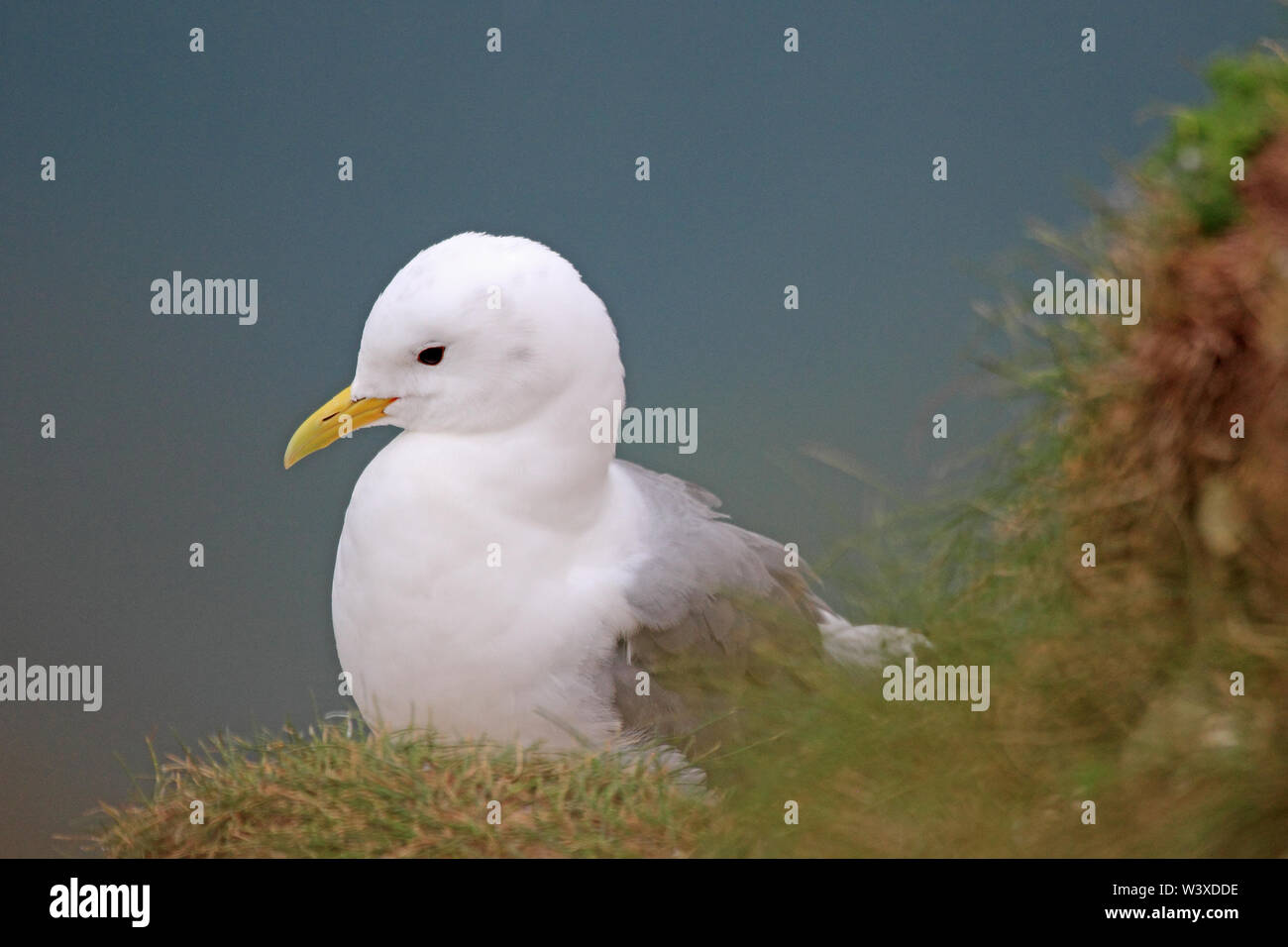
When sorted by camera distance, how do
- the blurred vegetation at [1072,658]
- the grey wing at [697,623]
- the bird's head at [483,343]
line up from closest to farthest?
the blurred vegetation at [1072,658] → the grey wing at [697,623] → the bird's head at [483,343]

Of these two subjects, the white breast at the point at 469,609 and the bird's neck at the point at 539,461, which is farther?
the bird's neck at the point at 539,461

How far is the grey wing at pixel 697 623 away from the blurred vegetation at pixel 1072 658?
0.62 meters

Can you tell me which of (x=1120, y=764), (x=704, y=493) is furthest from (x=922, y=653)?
(x=704, y=493)

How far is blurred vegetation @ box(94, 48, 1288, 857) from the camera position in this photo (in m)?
2.84

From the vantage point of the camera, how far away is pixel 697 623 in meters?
4.78

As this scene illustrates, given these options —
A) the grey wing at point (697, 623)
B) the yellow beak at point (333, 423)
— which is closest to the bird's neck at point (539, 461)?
the yellow beak at point (333, 423)

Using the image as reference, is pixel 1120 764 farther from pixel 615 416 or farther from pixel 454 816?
pixel 615 416

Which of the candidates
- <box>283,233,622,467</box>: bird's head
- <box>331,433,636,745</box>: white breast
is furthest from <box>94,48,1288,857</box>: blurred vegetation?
<box>283,233,622,467</box>: bird's head

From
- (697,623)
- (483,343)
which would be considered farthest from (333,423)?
(697,623)

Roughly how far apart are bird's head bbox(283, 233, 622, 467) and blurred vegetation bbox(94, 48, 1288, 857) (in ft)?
4.25

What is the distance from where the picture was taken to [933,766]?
3.18 metres

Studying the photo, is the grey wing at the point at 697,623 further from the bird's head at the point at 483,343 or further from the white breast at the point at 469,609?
the bird's head at the point at 483,343

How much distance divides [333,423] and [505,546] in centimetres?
81

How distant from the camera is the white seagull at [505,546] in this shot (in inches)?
175
